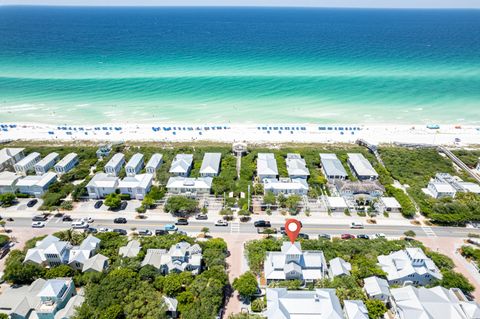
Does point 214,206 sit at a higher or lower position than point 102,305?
higher

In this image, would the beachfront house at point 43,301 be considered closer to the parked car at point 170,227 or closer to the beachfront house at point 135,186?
the parked car at point 170,227

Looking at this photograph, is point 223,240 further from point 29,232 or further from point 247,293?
point 29,232

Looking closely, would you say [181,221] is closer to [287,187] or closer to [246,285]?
[246,285]

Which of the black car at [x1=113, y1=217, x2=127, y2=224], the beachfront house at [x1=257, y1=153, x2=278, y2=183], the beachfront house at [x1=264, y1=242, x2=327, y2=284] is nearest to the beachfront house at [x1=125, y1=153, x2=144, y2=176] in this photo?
the black car at [x1=113, y1=217, x2=127, y2=224]

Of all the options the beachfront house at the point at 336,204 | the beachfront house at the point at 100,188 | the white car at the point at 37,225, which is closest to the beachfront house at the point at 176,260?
the beachfront house at the point at 100,188

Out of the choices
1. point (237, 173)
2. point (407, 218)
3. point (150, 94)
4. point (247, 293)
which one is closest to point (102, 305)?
point (247, 293)

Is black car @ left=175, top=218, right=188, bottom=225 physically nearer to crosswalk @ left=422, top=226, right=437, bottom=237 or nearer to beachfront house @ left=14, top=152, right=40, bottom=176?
beachfront house @ left=14, top=152, right=40, bottom=176

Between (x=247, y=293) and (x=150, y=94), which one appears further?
(x=150, y=94)

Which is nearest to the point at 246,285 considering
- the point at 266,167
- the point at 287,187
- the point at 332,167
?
the point at 287,187
